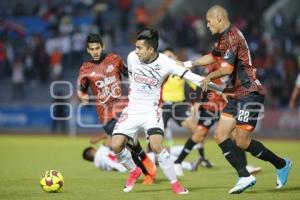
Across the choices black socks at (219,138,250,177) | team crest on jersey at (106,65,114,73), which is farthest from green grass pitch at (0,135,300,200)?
team crest on jersey at (106,65,114,73)

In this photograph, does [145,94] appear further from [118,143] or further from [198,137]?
[198,137]

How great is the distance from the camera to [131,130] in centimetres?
1144

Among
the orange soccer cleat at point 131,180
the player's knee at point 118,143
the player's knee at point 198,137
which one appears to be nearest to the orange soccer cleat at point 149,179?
the orange soccer cleat at point 131,180

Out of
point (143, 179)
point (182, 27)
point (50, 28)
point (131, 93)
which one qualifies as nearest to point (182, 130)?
point (182, 27)

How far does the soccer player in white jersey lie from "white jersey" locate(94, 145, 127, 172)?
11.4 ft

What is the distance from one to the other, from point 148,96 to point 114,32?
69.8 ft

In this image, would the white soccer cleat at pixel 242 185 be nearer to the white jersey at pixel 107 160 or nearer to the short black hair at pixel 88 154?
the white jersey at pixel 107 160

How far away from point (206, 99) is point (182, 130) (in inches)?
490

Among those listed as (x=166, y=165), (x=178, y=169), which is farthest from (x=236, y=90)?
(x=178, y=169)

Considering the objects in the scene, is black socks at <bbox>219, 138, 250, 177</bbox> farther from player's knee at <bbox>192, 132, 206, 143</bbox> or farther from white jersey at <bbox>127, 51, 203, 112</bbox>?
player's knee at <bbox>192, 132, 206, 143</bbox>

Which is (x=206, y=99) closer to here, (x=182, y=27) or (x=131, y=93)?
(x=131, y=93)

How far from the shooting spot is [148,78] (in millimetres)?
11367

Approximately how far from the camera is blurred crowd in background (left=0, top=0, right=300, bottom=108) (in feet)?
97.2

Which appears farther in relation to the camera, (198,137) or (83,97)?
(198,137)
